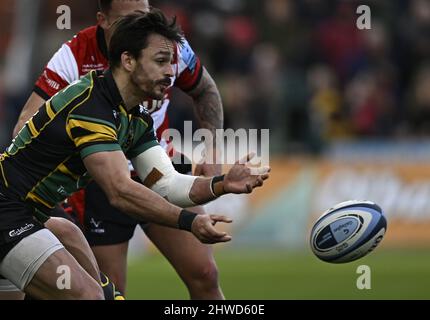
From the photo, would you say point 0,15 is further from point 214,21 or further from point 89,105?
point 89,105

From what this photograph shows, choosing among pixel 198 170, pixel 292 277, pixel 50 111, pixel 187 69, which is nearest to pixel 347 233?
pixel 198 170

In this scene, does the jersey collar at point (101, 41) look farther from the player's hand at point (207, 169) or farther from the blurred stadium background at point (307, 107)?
the blurred stadium background at point (307, 107)

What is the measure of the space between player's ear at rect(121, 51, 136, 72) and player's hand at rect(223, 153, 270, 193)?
0.92 meters

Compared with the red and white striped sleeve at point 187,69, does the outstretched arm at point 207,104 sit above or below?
below

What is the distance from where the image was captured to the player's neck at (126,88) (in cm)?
643

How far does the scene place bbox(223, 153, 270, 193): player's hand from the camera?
615 cm

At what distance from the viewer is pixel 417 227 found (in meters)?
15.3

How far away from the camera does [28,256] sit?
620cm

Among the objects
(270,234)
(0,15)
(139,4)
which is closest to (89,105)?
(139,4)

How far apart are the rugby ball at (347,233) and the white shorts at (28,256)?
1.90 meters

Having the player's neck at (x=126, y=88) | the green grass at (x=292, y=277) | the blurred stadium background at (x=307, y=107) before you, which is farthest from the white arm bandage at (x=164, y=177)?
the blurred stadium background at (x=307, y=107)

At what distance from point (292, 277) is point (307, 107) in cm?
412

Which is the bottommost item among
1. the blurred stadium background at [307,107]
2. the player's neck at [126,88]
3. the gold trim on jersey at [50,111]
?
the blurred stadium background at [307,107]
